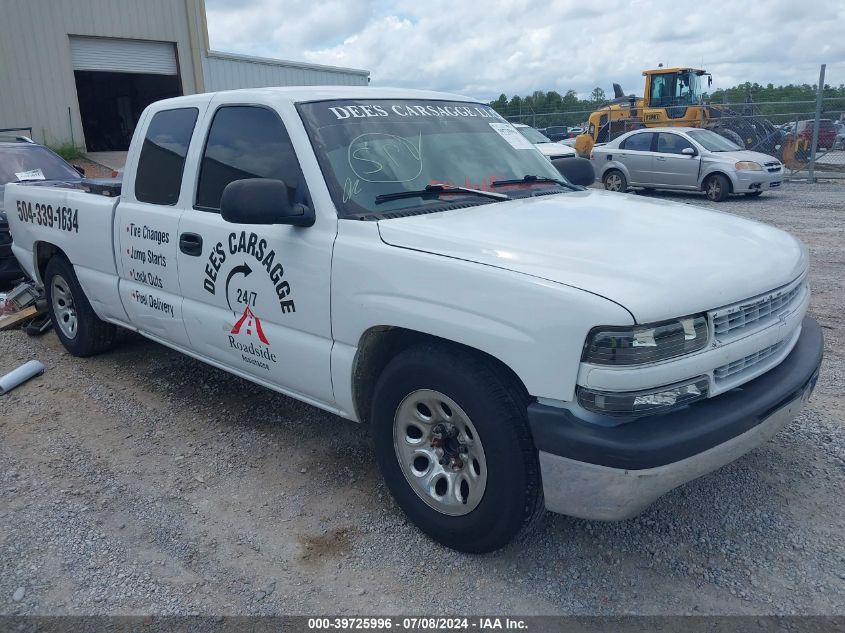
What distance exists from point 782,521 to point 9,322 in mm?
6434

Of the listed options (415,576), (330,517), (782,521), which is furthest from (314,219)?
(782,521)

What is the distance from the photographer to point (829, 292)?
6.58 m

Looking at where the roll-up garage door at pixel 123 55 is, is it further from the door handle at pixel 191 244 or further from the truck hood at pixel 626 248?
the truck hood at pixel 626 248

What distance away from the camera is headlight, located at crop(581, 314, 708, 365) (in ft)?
7.64

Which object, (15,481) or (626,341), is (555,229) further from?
(15,481)

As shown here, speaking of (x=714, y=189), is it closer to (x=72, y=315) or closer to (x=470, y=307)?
(x=72, y=315)

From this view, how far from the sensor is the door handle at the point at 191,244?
12.6 ft

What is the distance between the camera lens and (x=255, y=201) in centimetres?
299

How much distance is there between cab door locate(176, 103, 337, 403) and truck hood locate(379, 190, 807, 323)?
0.51 metres

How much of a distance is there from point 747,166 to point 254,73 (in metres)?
14.5

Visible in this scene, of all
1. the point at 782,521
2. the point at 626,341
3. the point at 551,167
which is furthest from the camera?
the point at 551,167

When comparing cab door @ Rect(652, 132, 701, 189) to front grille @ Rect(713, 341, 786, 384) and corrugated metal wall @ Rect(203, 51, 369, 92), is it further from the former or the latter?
front grille @ Rect(713, 341, 786, 384)

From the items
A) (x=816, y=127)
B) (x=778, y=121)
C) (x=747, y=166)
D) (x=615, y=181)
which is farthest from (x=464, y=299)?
(x=778, y=121)

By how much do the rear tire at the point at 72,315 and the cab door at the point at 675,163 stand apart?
12626mm
